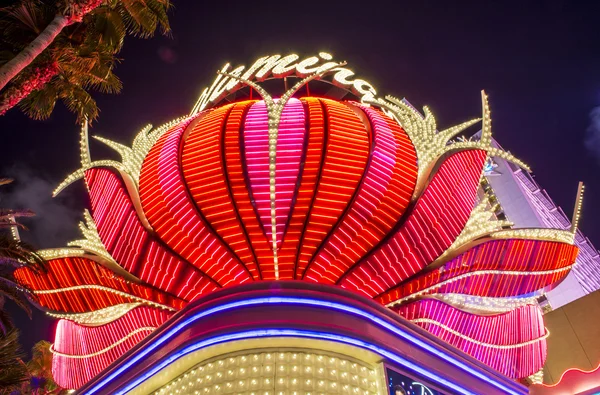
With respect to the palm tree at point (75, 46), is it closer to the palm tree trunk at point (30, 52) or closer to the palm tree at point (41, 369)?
the palm tree trunk at point (30, 52)

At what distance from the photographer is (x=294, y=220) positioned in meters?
11.3

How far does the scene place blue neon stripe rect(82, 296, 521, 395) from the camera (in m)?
8.62

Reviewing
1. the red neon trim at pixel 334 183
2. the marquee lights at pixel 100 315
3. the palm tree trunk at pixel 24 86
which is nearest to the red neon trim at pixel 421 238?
the red neon trim at pixel 334 183

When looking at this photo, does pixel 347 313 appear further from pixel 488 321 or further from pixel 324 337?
pixel 488 321

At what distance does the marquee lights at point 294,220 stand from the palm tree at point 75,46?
270 cm

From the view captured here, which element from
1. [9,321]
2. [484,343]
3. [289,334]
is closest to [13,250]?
[9,321]

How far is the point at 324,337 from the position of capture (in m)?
8.20

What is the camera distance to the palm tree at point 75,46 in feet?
28.1

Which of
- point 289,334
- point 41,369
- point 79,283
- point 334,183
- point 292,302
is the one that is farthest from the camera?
point 41,369

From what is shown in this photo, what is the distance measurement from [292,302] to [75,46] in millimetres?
6378

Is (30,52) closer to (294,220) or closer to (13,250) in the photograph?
(13,250)

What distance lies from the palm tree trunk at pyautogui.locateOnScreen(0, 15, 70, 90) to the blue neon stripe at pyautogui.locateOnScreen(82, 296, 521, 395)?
4.74 metres

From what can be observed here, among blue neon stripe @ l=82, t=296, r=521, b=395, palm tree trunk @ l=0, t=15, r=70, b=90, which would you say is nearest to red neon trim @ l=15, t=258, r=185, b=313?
blue neon stripe @ l=82, t=296, r=521, b=395

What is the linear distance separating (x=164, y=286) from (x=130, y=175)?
128 inches
